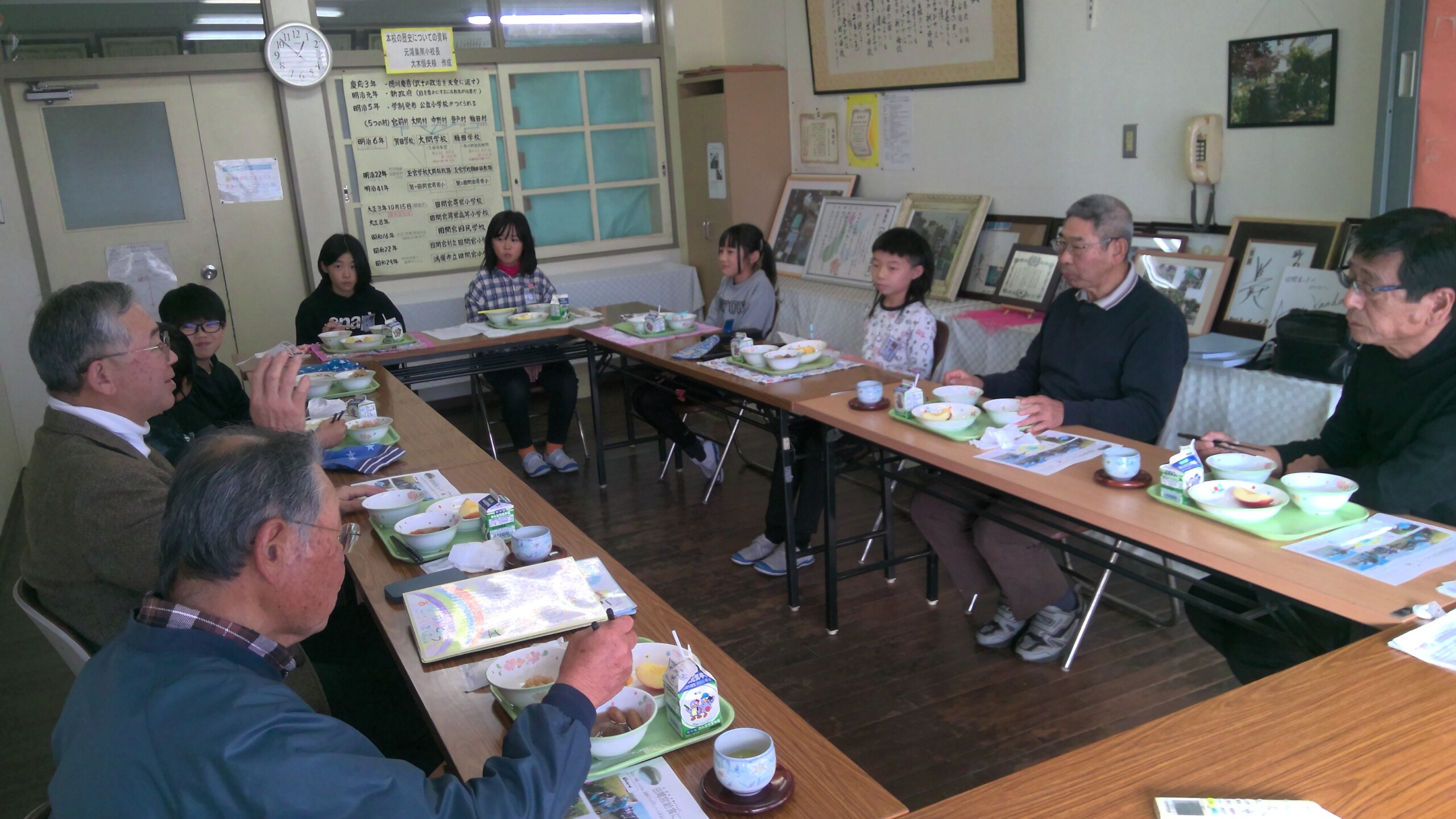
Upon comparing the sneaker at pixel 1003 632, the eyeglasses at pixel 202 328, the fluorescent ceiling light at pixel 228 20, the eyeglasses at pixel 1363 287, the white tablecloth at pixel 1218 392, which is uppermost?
the fluorescent ceiling light at pixel 228 20

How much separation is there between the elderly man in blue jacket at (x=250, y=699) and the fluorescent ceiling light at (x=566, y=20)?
213 inches

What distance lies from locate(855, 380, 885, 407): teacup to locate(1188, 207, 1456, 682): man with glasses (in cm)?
107

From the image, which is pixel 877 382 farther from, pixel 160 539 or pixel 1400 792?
pixel 160 539

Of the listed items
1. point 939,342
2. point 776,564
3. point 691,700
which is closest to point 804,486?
point 776,564

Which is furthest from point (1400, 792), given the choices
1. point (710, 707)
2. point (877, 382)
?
point (877, 382)

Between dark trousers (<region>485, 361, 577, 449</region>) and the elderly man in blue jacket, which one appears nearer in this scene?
the elderly man in blue jacket

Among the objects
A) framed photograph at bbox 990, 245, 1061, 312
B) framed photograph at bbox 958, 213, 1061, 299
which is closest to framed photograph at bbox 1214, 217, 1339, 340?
framed photograph at bbox 990, 245, 1061, 312

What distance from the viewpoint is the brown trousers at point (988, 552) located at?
9.56 feet

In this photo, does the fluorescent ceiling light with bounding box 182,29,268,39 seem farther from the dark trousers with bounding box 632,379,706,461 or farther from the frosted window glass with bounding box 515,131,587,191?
the dark trousers with bounding box 632,379,706,461

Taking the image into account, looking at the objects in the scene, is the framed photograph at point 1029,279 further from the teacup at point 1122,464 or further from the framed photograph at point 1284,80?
the teacup at point 1122,464

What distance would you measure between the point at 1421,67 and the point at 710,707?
107 inches

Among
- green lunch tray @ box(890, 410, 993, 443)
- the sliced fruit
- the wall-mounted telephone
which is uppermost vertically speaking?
the wall-mounted telephone

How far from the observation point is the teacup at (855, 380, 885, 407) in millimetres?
2941

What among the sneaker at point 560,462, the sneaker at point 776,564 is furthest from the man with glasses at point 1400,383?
the sneaker at point 560,462
